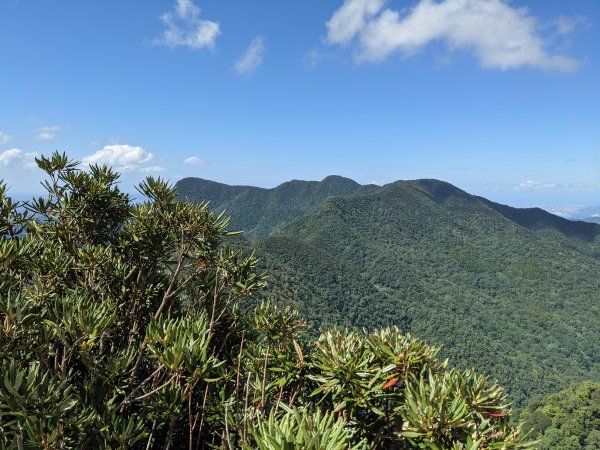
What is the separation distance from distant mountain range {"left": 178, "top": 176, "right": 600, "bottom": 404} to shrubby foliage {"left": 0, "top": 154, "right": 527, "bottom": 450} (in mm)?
37538

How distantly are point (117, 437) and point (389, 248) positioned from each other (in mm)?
124708

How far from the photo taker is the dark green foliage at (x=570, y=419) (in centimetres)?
3356

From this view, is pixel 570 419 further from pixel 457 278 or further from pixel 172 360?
pixel 457 278

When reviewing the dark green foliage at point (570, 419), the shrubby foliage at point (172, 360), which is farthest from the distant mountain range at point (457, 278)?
the shrubby foliage at point (172, 360)

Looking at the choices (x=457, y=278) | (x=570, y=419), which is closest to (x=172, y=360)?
(x=570, y=419)

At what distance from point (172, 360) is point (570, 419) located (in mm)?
48880

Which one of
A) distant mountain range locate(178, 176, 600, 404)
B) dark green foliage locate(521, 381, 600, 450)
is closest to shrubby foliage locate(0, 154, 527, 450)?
distant mountain range locate(178, 176, 600, 404)

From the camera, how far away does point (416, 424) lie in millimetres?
2637

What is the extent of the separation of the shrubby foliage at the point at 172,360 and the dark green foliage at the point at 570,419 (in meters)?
39.8

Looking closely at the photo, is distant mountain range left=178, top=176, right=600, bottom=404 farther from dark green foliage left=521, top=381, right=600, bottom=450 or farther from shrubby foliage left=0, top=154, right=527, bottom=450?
shrubby foliage left=0, top=154, right=527, bottom=450

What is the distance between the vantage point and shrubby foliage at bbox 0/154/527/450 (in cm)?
252

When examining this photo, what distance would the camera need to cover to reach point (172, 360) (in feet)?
9.19

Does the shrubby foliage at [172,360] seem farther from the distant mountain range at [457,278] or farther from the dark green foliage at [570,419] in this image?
the dark green foliage at [570,419]

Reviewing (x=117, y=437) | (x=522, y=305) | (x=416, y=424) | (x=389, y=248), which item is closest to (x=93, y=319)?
(x=117, y=437)
